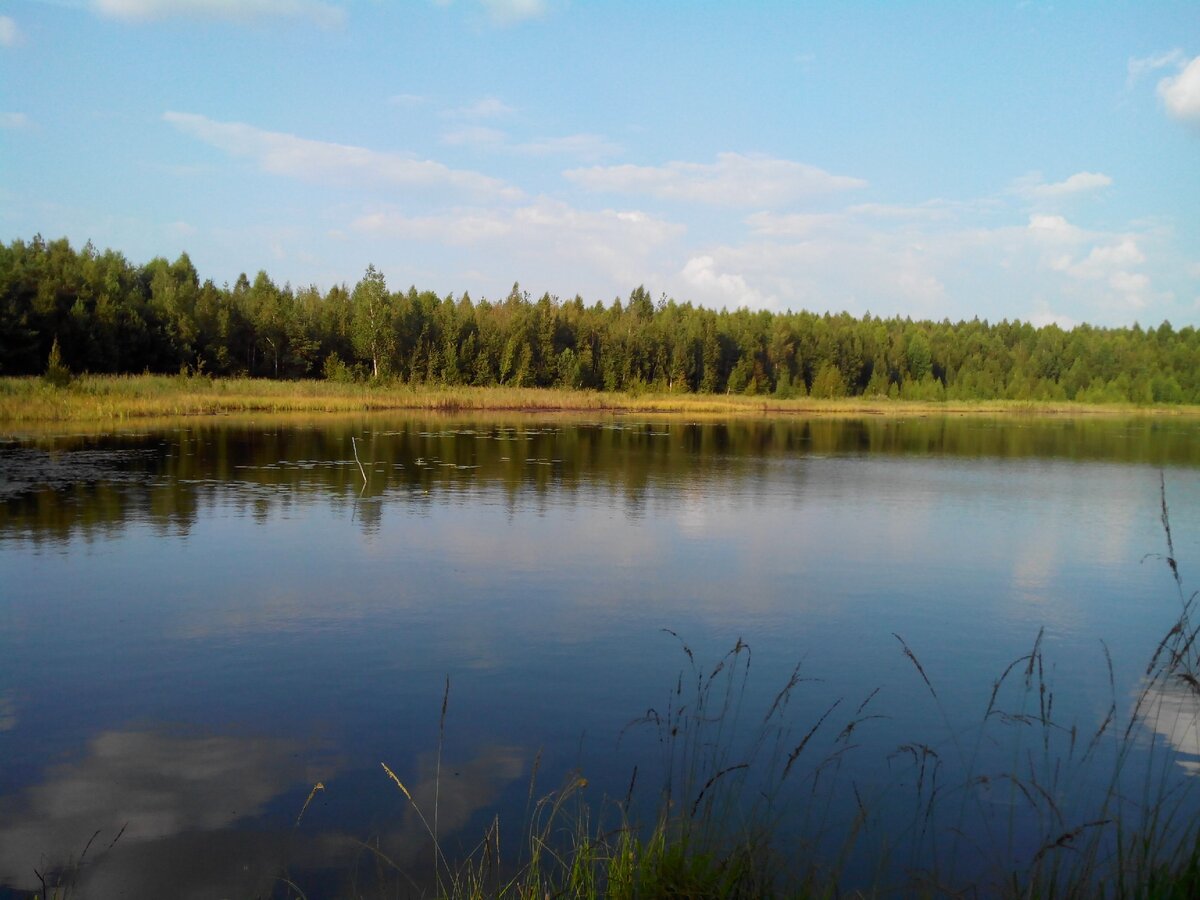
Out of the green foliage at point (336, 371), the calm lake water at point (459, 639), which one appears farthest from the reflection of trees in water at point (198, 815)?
the green foliage at point (336, 371)

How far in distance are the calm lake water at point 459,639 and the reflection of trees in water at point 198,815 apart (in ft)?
0.06

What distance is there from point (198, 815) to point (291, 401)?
36.5 metres

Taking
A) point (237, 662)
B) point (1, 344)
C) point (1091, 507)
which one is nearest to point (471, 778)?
point (237, 662)

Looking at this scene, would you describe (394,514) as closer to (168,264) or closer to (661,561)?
(661,561)

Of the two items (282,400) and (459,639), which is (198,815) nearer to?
(459,639)

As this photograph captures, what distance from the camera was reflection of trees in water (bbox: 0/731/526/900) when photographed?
3963 millimetres

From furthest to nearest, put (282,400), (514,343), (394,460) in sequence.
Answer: (514,343), (282,400), (394,460)

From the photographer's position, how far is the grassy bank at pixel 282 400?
3066cm

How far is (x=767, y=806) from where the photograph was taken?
4664 mm

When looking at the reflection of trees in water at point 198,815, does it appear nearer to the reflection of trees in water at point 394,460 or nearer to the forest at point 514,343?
the reflection of trees in water at point 394,460

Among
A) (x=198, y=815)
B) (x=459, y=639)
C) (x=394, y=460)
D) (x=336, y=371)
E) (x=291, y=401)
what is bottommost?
(x=198, y=815)

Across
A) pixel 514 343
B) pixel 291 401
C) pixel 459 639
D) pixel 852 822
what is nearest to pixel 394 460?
pixel 459 639

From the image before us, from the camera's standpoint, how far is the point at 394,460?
67.9 feet

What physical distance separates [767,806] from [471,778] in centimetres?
161
